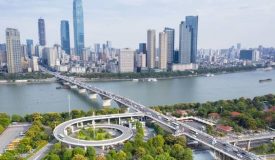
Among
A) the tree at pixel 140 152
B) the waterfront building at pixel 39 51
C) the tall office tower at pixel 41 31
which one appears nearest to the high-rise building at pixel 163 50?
the waterfront building at pixel 39 51

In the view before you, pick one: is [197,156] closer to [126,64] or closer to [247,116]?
[247,116]

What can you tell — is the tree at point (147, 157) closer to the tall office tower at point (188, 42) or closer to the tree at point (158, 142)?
the tree at point (158, 142)

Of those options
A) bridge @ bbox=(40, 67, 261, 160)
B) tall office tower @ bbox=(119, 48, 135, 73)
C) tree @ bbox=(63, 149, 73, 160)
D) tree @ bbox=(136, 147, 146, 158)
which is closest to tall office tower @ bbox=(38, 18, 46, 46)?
tall office tower @ bbox=(119, 48, 135, 73)

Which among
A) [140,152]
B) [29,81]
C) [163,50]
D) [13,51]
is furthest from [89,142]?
[163,50]

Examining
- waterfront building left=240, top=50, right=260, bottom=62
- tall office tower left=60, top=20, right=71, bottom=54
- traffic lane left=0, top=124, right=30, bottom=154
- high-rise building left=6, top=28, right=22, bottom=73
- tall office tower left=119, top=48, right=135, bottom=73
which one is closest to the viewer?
traffic lane left=0, top=124, right=30, bottom=154

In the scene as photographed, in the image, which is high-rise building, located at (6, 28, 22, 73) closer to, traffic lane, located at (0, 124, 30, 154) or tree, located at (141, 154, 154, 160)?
traffic lane, located at (0, 124, 30, 154)

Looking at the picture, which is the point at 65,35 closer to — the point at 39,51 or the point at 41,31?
the point at 41,31
